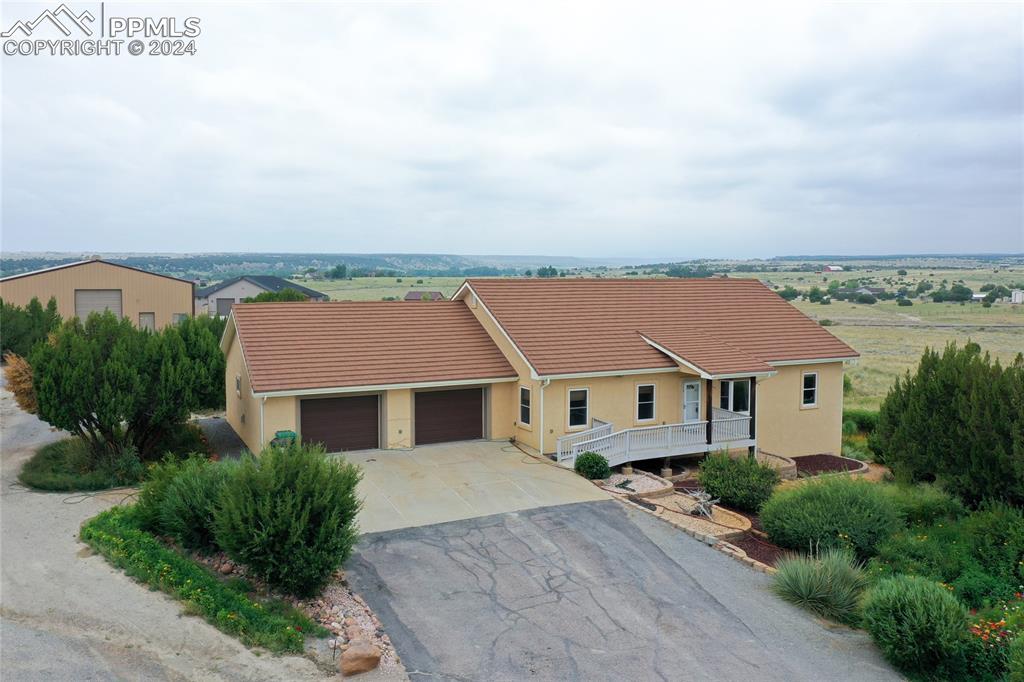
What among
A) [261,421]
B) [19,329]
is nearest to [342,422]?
[261,421]

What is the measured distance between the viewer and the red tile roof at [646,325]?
77.4ft

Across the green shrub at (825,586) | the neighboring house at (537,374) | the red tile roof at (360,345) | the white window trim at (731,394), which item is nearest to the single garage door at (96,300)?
the neighboring house at (537,374)

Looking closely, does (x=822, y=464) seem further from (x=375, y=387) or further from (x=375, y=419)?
(x=375, y=387)

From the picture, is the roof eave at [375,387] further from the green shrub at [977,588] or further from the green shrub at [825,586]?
the green shrub at [977,588]

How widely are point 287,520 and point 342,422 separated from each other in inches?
401

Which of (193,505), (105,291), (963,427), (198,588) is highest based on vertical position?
(105,291)

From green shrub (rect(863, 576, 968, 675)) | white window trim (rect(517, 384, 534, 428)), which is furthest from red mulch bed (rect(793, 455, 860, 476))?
green shrub (rect(863, 576, 968, 675))

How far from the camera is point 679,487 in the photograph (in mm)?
20781

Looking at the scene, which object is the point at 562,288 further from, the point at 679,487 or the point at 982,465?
the point at 982,465

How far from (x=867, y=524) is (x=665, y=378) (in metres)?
9.21

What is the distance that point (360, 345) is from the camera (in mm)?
23391

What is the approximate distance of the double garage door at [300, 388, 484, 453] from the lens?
2203 cm

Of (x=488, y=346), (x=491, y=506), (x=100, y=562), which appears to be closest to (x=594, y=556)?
(x=491, y=506)

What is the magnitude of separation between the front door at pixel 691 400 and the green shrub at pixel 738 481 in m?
4.35
